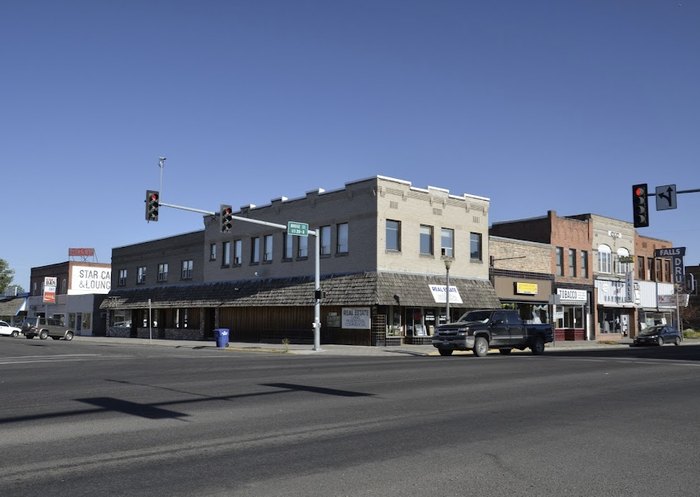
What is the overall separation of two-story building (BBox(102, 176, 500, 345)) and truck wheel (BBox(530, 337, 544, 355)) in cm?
526

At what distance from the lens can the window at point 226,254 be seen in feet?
155

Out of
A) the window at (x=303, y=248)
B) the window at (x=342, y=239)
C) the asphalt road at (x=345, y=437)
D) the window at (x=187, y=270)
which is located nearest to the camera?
the asphalt road at (x=345, y=437)

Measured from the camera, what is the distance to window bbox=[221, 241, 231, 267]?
47.3 m

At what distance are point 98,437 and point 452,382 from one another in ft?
29.4

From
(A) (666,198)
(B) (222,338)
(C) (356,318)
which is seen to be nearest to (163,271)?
(B) (222,338)

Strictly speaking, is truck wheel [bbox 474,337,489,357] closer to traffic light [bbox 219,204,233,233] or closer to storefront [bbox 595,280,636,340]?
traffic light [bbox 219,204,233,233]

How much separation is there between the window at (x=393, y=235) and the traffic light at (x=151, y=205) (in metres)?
14.8

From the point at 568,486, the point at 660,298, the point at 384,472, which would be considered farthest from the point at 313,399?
the point at 660,298

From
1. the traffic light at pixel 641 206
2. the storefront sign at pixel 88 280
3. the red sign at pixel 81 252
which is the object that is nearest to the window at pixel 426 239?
the traffic light at pixel 641 206

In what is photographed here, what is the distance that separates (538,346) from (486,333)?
12.8ft

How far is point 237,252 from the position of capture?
46625mm

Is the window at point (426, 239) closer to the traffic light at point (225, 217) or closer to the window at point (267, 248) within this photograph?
the window at point (267, 248)

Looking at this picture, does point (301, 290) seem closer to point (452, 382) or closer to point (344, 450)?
point (452, 382)

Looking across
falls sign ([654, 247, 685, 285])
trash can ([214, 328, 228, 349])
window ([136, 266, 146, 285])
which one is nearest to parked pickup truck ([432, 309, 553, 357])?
trash can ([214, 328, 228, 349])
